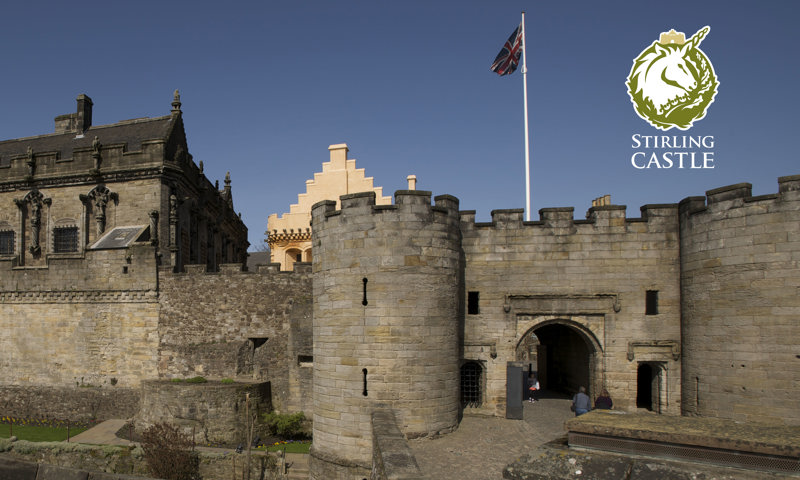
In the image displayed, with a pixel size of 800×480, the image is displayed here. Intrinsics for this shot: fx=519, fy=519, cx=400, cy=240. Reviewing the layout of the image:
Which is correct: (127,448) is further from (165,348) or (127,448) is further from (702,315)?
(702,315)

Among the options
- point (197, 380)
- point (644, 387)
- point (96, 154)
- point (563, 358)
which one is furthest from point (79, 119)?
point (644, 387)

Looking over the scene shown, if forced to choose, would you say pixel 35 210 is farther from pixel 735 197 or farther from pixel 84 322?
pixel 735 197

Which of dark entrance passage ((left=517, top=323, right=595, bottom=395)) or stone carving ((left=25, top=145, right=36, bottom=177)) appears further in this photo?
stone carving ((left=25, top=145, right=36, bottom=177))

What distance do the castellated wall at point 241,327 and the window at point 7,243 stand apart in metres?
10.7

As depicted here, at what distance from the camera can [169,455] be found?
15.7m

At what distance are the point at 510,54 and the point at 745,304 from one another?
12.5 meters

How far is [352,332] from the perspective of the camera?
13367 mm

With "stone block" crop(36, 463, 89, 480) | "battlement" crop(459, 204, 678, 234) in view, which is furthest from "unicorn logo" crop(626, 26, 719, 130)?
"stone block" crop(36, 463, 89, 480)

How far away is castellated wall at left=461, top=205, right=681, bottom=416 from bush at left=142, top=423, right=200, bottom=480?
351 inches

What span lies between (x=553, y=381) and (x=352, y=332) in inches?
451

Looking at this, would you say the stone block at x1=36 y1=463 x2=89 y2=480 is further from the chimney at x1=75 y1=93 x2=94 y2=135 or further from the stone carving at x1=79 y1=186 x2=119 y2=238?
the chimney at x1=75 y1=93 x2=94 y2=135

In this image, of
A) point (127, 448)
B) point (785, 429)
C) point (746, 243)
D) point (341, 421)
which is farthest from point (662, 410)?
point (127, 448)

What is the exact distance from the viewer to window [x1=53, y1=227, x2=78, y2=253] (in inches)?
979

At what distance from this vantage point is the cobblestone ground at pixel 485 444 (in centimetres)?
1054
